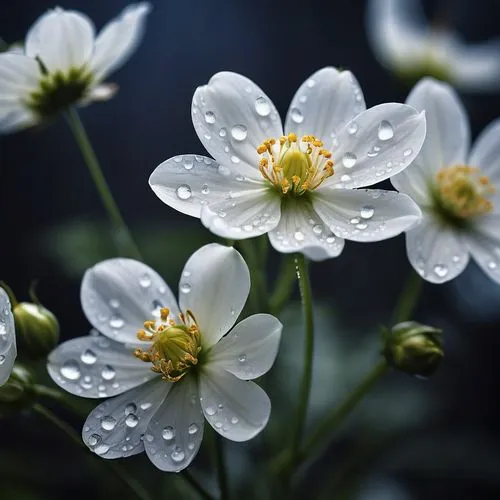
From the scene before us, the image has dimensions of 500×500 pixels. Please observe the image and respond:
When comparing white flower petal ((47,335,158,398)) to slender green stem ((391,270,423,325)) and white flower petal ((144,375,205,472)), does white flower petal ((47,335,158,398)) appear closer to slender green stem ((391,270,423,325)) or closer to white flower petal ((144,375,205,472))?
white flower petal ((144,375,205,472))

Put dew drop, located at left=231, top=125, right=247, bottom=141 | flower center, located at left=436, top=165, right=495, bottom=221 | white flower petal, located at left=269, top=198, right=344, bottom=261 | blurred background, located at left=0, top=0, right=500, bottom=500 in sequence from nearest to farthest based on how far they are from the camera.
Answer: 1. white flower petal, located at left=269, top=198, right=344, bottom=261
2. dew drop, located at left=231, top=125, right=247, bottom=141
3. flower center, located at left=436, top=165, right=495, bottom=221
4. blurred background, located at left=0, top=0, right=500, bottom=500

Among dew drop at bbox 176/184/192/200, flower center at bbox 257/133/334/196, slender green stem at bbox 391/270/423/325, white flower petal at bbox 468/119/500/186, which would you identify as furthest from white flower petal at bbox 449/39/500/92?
dew drop at bbox 176/184/192/200

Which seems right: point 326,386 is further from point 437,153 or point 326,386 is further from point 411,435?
point 437,153

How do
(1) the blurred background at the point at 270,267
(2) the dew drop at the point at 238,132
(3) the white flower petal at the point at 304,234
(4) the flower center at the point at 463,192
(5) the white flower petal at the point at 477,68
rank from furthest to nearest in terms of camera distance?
(5) the white flower petal at the point at 477,68
(1) the blurred background at the point at 270,267
(4) the flower center at the point at 463,192
(2) the dew drop at the point at 238,132
(3) the white flower petal at the point at 304,234

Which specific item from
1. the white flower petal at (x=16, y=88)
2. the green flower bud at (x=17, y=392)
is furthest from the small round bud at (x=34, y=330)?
the white flower petal at (x=16, y=88)

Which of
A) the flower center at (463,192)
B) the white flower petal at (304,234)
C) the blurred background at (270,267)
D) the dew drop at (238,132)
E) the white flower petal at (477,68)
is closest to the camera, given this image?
the white flower petal at (304,234)

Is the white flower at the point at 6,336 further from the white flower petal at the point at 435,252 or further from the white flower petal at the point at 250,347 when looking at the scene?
the white flower petal at the point at 435,252

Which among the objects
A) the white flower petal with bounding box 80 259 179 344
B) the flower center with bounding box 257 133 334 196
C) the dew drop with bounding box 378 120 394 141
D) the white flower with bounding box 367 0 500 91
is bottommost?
the white flower with bounding box 367 0 500 91

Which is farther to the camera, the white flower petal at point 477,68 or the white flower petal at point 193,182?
the white flower petal at point 477,68
